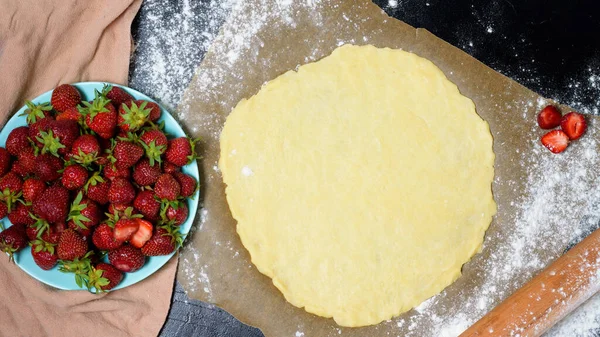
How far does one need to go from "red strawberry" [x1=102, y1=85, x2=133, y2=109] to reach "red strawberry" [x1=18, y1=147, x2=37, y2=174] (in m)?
0.31

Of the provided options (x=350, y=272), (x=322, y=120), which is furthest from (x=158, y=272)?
(x=322, y=120)

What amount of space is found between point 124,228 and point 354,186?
83 centimetres

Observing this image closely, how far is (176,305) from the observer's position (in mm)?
2014

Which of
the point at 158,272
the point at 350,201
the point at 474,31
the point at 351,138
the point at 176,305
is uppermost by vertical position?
the point at 474,31

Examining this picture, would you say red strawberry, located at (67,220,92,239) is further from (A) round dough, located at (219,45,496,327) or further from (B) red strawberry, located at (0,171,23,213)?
(A) round dough, located at (219,45,496,327)

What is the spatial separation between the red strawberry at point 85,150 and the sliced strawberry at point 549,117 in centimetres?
168

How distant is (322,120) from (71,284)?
3.53 feet

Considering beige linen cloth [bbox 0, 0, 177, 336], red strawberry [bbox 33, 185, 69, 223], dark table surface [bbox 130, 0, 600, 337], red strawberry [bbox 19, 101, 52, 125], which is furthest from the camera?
dark table surface [bbox 130, 0, 600, 337]

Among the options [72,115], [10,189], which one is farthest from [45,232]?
[72,115]

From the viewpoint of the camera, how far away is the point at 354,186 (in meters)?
1.95

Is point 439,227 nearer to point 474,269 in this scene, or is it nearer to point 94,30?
point 474,269

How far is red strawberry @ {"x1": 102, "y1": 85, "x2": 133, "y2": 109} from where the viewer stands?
1.82m

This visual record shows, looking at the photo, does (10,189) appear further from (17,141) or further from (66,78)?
(66,78)

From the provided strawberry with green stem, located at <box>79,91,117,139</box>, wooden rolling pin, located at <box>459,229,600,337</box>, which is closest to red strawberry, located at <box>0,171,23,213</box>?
strawberry with green stem, located at <box>79,91,117,139</box>
